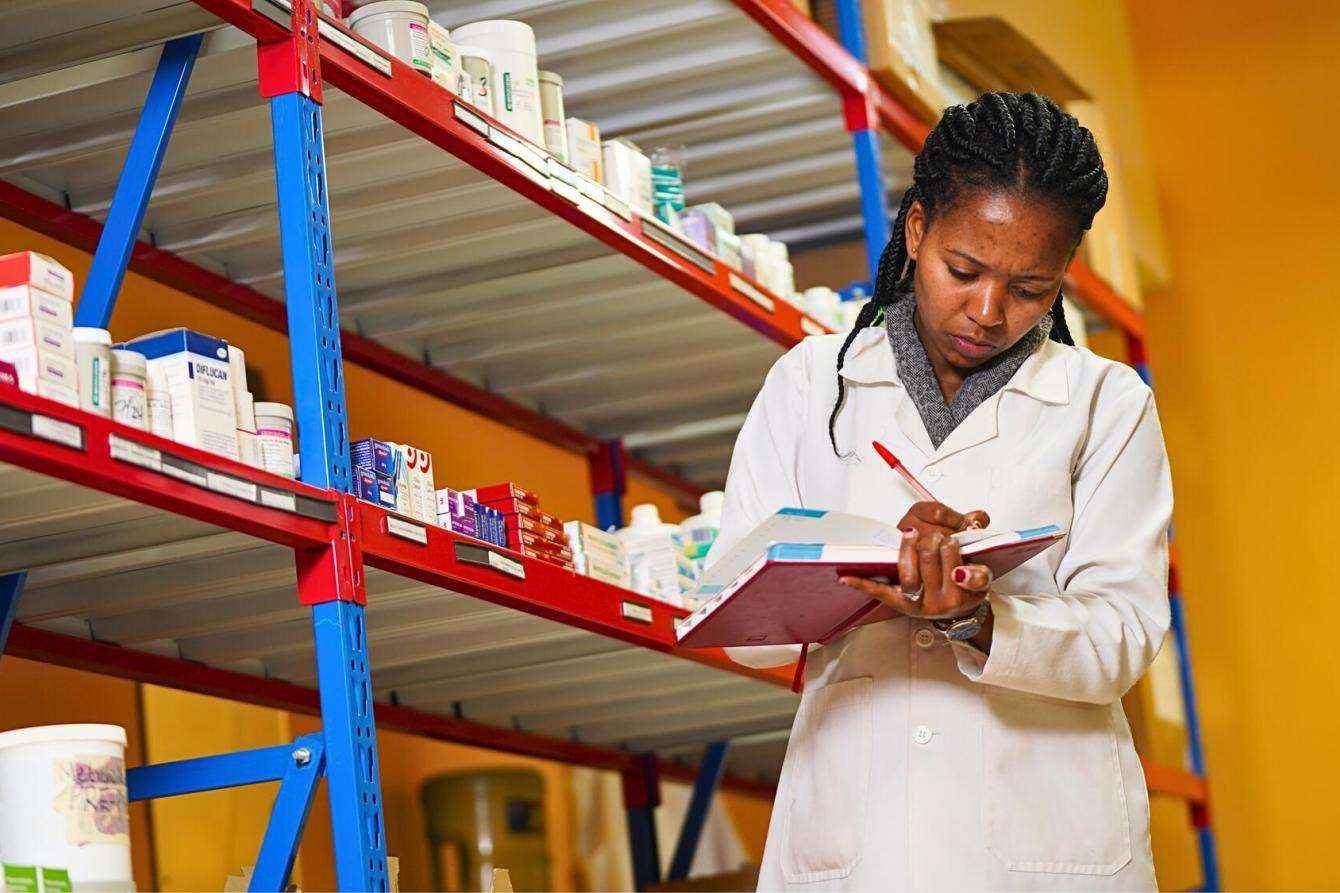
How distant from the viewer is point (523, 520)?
144 inches

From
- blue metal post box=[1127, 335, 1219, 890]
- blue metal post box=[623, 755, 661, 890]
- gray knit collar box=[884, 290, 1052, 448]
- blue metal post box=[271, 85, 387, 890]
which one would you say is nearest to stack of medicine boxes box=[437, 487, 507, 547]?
blue metal post box=[271, 85, 387, 890]

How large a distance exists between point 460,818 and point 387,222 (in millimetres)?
2496

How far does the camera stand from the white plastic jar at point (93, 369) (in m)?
2.51

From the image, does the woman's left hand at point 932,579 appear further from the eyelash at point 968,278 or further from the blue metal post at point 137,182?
the blue metal post at point 137,182

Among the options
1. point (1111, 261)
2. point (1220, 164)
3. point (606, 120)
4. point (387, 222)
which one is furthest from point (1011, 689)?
point (1220, 164)

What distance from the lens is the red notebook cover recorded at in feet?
6.69

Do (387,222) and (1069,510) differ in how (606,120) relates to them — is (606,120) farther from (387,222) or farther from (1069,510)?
(1069,510)

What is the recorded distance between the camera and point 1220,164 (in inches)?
307

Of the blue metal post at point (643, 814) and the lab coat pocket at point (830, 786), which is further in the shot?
the blue metal post at point (643, 814)

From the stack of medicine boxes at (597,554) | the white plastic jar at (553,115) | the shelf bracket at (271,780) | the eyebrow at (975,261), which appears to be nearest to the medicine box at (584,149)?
the white plastic jar at (553,115)

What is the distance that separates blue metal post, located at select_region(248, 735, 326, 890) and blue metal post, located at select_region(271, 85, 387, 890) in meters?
0.03

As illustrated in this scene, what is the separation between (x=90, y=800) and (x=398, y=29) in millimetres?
1612

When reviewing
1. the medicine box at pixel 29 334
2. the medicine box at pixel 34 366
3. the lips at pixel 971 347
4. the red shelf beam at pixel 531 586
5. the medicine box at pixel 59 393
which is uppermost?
the medicine box at pixel 29 334

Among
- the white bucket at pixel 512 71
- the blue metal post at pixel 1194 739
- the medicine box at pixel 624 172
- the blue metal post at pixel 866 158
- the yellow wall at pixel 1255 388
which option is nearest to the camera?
the white bucket at pixel 512 71
